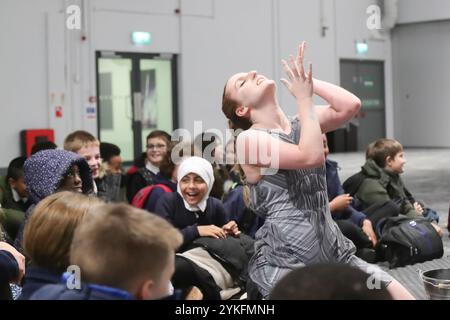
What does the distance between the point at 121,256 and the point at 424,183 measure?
10036 mm

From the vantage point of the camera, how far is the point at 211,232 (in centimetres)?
429

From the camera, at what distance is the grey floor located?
488 cm

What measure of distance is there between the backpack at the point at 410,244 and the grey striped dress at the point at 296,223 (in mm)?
2937

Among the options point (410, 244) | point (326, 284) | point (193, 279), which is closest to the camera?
point (326, 284)

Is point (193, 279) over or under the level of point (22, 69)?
under

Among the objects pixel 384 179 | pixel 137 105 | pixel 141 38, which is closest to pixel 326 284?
pixel 384 179

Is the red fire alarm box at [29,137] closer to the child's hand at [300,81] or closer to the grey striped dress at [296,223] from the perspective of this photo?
the grey striped dress at [296,223]

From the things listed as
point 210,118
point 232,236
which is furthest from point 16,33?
point 232,236

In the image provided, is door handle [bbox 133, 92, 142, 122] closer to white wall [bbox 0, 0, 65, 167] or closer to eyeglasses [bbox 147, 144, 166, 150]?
white wall [bbox 0, 0, 65, 167]

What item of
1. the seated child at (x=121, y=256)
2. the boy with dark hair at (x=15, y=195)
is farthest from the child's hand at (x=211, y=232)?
the seated child at (x=121, y=256)

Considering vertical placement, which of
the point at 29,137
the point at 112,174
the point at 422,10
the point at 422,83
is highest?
the point at 422,10

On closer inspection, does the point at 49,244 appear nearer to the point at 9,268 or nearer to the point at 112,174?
the point at 9,268

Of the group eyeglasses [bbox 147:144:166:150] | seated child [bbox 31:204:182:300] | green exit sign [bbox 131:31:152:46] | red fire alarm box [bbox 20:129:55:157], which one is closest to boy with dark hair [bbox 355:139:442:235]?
eyeglasses [bbox 147:144:166:150]

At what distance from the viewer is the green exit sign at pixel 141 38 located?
546 inches
